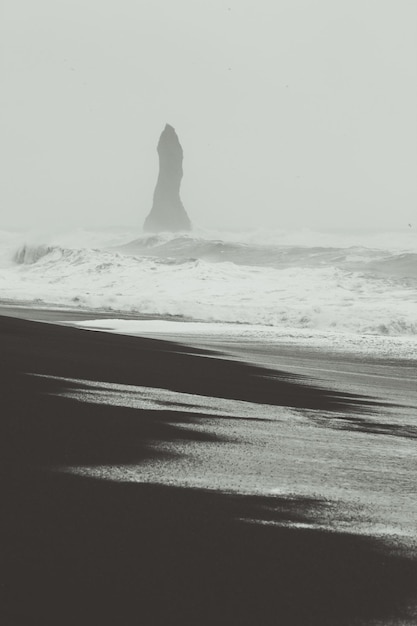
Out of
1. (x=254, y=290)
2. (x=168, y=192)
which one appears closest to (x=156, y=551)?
(x=254, y=290)

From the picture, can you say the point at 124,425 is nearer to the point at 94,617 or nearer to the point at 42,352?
the point at 94,617

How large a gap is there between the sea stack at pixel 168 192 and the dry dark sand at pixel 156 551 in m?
116

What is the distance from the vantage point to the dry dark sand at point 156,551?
7.06ft

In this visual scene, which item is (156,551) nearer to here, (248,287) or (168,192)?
(248,287)

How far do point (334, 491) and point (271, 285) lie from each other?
27.2 meters

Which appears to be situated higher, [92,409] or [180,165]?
[180,165]

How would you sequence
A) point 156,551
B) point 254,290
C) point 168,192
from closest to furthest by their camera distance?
point 156,551 < point 254,290 < point 168,192

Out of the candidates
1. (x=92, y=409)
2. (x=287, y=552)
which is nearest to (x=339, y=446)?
(x=92, y=409)

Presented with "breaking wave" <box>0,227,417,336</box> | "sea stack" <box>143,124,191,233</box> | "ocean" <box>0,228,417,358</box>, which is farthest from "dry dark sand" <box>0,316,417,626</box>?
"sea stack" <box>143,124,191,233</box>

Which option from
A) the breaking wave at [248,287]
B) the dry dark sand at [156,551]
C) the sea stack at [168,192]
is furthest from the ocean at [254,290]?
the sea stack at [168,192]

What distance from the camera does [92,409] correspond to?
5305mm

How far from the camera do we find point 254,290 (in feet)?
95.6

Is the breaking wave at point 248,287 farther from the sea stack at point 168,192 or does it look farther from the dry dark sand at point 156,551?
the sea stack at point 168,192

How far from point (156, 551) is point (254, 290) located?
26680 millimetres
